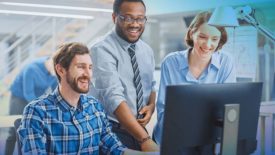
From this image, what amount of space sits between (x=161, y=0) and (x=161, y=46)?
1.07ft

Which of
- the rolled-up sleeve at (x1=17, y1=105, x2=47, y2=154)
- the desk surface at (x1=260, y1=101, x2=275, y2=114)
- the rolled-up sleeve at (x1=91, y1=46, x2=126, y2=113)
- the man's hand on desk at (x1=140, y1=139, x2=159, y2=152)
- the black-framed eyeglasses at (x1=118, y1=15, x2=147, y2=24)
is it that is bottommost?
the man's hand on desk at (x1=140, y1=139, x2=159, y2=152)

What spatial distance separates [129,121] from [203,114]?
87 centimetres

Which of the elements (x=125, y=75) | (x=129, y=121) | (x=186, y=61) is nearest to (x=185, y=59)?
(x=186, y=61)

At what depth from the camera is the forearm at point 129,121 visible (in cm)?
261

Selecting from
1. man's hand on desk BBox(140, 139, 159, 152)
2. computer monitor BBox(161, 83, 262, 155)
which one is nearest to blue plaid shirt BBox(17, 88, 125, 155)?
man's hand on desk BBox(140, 139, 159, 152)

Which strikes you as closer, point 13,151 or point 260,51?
point 13,151

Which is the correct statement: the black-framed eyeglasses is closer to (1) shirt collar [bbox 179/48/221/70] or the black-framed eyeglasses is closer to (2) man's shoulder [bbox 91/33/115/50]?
(2) man's shoulder [bbox 91/33/115/50]

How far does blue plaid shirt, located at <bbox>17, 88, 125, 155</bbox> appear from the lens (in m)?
2.13

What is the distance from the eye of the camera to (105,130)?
2434 millimetres

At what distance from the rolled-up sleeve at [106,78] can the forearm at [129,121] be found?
4cm

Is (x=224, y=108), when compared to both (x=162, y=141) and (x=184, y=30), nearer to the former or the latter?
(x=162, y=141)

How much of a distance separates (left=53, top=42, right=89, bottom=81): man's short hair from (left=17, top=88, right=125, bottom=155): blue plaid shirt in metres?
0.17

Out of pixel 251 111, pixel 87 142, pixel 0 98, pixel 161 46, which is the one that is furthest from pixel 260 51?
pixel 0 98

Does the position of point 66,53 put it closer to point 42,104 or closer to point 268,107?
point 42,104
